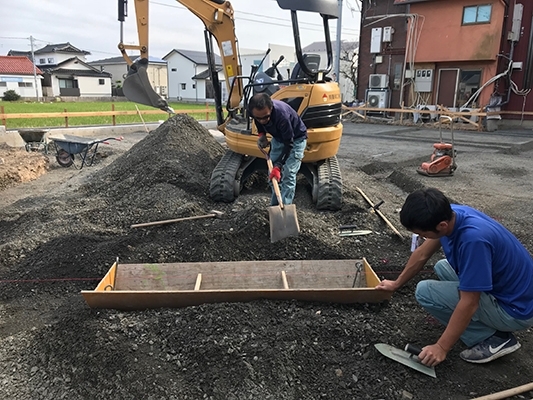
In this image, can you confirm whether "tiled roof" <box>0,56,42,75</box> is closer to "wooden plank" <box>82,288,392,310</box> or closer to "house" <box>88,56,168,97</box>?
"house" <box>88,56,168,97</box>

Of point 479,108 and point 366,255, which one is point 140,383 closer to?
point 366,255

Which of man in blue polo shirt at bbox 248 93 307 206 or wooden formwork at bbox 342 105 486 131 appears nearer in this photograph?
man in blue polo shirt at bbox 248 93 307 206

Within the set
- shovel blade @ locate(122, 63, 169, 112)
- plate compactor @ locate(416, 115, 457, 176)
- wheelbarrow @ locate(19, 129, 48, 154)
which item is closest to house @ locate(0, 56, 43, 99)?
wheelbarrow @ locate(19, 129, 48, 154)

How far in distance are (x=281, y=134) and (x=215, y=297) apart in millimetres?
2122

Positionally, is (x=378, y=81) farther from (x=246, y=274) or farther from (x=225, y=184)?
(x=246, y=274)

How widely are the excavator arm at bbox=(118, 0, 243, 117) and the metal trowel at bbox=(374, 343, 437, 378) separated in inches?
195

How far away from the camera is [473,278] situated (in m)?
2.26

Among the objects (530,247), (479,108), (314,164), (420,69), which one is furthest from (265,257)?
(420,69)

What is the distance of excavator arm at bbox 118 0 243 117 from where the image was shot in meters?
6.73

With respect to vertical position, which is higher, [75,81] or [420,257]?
[75,81]

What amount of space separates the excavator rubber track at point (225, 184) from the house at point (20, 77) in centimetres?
4217

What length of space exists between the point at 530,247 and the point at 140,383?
163 inches

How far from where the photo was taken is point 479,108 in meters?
17.2

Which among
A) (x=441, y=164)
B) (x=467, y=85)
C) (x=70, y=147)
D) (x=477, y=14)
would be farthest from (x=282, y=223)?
(x=477, y=14)
